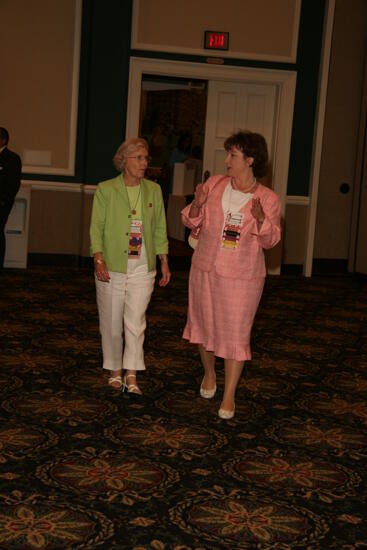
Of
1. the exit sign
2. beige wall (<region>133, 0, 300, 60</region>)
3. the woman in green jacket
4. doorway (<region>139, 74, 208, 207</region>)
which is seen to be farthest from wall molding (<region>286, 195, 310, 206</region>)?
doorway (<region>139, 74, 208, 207</region>)

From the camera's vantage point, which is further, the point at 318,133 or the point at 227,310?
the point at 318,133

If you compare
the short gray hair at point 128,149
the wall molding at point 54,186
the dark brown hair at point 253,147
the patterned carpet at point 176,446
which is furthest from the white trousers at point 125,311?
the wall molding at point 54,186

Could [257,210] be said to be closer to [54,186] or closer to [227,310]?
[227,310]

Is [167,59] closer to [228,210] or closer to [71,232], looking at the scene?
[71,232]

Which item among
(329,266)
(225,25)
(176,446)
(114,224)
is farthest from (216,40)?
(176,446)

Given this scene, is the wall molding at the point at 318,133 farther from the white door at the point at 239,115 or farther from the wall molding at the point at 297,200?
the white door at the point at 239,115

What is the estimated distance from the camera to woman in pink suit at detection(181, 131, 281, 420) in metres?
4.44

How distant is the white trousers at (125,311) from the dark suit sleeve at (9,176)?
4.01 m

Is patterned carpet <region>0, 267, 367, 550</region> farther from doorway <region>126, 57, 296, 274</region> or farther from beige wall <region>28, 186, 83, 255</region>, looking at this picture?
doorway <region>126, 57, 296, 274</region>

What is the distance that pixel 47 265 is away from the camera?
10.5 m

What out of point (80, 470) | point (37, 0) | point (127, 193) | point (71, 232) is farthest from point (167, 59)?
point (80, 470)

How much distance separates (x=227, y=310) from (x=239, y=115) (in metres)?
6.57

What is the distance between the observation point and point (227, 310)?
4.54 m

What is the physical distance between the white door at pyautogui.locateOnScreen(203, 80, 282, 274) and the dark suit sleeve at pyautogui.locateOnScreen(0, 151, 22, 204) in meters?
2.93
